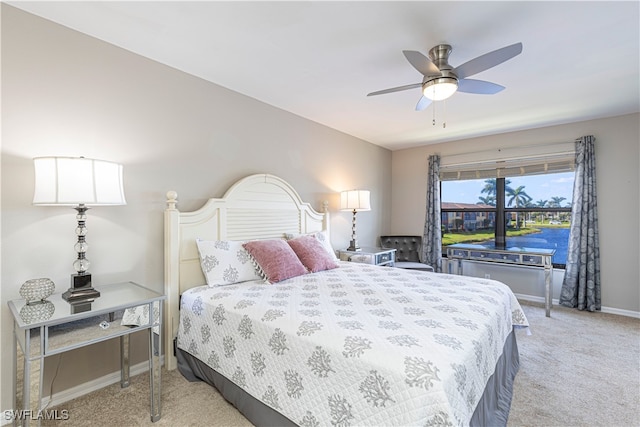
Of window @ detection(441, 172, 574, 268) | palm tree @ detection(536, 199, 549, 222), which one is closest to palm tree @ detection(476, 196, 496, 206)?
window @ detection(441, 172, 574, 268)

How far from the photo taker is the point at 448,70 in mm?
1960

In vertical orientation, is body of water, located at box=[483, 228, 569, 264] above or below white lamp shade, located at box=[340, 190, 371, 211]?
below

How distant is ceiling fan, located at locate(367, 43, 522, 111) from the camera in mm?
1748

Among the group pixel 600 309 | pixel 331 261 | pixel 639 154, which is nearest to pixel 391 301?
pixel 331 261

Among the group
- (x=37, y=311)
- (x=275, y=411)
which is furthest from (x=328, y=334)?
(x=37, y=311)

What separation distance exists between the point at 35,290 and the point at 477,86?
3.02 metres

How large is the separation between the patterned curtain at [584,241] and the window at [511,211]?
23cm

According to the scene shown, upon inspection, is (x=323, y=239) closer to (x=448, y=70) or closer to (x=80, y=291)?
(x=448, y=70)

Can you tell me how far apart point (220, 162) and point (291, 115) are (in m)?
1.14

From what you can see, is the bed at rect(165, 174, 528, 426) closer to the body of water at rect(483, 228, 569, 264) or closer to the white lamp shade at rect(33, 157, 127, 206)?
the white lamp shade at rect(33, 157, 127, 206)

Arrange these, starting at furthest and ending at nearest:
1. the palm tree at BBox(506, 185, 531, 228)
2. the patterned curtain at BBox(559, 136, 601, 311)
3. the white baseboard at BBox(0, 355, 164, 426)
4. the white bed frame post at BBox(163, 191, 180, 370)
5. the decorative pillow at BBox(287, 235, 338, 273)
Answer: the palm tree at BBox(506, 185, 531, 228), the patterned curtain at BBox(559, 136, 601, 311), the decorative pillow at BBox(287, 235, 338, 273), the white bed frame post at BBox(163, 191, 180, 370), the white baseboard at BBox(0, 355, 164, 426)

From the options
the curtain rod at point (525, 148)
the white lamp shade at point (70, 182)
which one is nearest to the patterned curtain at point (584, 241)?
the curtain rod at point (525, 148)

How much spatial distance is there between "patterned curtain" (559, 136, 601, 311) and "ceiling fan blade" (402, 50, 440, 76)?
3120 mm

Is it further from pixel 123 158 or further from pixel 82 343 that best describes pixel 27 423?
pixel 123 158
